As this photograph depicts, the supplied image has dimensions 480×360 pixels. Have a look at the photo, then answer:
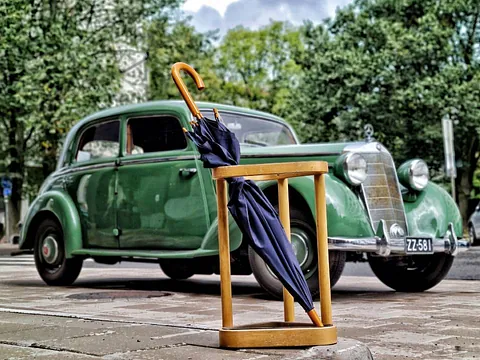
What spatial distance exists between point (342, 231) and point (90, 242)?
324 cm

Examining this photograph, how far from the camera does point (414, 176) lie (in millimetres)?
7941

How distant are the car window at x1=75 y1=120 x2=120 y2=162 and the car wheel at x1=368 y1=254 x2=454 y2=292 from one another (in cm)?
315

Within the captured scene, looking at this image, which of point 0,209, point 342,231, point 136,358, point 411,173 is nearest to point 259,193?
point 136,358

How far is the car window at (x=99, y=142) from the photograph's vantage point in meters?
8.89

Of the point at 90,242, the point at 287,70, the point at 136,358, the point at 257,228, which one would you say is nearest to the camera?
the point at 136,358

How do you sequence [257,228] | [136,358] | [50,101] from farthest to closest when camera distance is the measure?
1. [50,101]
2. [257,228]
3. [136,358]

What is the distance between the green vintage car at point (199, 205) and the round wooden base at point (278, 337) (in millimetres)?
2696

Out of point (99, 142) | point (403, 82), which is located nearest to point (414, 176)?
point (99, 142)

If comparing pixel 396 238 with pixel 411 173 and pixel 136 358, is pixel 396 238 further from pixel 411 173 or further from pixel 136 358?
pixel 136 358

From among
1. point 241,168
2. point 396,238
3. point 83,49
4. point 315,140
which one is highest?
point 83,49

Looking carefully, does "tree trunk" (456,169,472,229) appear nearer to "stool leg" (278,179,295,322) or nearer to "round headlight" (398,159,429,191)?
"round headlight" (398,159,429,191)

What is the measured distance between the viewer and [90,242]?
8.79 m

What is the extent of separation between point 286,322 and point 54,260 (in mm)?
5418

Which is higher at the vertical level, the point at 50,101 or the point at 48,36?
the point at 48,36
